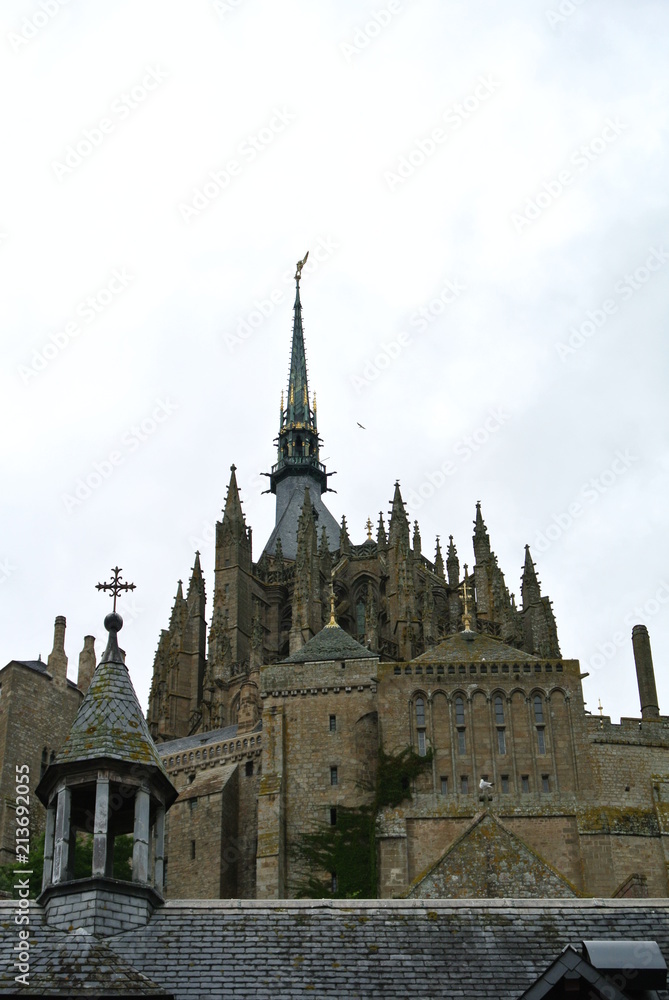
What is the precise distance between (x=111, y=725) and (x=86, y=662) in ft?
160

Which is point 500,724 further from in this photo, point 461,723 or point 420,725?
point 420,725

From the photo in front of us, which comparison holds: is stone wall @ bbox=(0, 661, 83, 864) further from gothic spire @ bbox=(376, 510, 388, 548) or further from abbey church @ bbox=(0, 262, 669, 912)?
gothic spire @ bbox=(376, 510, 388, 548)

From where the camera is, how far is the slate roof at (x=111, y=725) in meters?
25.5

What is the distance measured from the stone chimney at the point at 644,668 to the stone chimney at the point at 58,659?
27.4 m

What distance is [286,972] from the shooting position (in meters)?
21.8

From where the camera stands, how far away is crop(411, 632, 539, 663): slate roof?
6009 centimetres

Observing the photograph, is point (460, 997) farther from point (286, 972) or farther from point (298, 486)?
point (298, 486)

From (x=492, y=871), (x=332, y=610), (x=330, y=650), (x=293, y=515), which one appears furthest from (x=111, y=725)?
(x=293, y=515)

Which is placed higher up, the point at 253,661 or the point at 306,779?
the point at 253,661

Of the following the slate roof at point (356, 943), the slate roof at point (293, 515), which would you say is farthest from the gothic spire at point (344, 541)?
the slate roof at point (356, 943)

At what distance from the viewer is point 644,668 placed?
70.4 metres

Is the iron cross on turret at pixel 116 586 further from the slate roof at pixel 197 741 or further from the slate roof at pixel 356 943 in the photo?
the slate roof at pixel 197 741

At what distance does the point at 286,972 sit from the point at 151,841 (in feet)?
18.0

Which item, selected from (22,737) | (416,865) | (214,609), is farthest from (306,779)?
(214,609)
